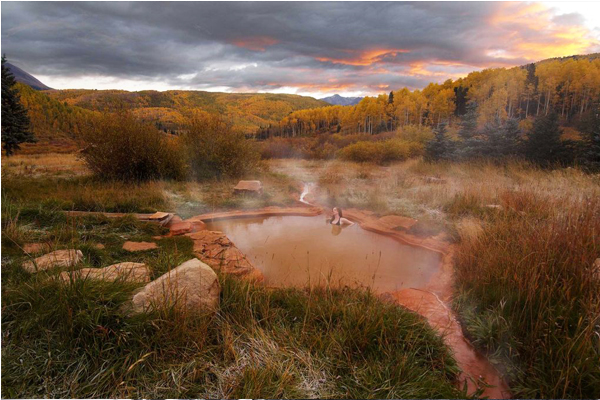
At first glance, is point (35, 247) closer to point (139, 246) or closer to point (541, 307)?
point (139, 246)

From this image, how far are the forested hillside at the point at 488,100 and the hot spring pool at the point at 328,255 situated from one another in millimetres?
8338

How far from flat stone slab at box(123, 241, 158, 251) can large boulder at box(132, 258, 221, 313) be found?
5.08 ft

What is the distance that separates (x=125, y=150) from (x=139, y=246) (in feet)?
10.8

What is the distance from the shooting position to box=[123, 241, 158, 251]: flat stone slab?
356 centimetres

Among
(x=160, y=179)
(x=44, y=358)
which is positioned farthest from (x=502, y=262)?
(x=160, y=179)

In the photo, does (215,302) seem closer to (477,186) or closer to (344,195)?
(344,195)

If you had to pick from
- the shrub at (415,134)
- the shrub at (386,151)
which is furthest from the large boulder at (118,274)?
the shrub at (415,134)

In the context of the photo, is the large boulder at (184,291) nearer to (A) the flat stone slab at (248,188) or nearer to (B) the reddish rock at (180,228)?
(B) the reddish rock at (180,228)

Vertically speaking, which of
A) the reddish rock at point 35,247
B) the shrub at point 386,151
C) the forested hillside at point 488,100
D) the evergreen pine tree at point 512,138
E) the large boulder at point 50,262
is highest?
the forested hillside at point 488,100

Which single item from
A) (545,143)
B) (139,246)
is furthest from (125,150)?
(545,143)

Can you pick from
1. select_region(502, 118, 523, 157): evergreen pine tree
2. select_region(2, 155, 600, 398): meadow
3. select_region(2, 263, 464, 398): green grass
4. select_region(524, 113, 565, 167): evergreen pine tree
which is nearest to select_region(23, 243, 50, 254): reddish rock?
select_region(2, 155, 600, 398): meadow

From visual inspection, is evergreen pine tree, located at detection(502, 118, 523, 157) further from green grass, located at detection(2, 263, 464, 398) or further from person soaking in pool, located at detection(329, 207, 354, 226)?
Result: green grass, located at detection(2, 263, 464, 398)

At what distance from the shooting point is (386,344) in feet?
6.19

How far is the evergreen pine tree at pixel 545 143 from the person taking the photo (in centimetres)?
825
